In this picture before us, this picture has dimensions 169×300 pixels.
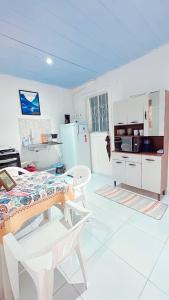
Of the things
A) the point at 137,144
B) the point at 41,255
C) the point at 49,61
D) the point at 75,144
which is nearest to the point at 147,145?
the point at 137,144

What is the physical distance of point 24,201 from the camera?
1.23 metres

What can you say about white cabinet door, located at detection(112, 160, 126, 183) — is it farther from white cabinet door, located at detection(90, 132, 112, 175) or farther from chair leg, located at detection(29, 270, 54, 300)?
chair leg, located at detection(29, 270, 54, 300)

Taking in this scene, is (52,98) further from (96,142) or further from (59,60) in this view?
(96,142)

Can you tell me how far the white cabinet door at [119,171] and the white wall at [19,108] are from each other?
6.33ft

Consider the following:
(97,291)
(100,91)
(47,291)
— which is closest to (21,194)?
(47,291)

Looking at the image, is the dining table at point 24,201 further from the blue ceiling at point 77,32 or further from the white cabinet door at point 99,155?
the white cabinet door at point 99,155

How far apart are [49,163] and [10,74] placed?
2342 mm

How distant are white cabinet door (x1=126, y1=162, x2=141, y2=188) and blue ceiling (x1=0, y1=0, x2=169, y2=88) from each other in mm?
2038

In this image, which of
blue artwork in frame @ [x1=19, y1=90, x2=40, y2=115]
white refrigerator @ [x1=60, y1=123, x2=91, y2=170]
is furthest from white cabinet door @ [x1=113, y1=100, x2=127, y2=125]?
blue artwork in frame @ [x1=19, y1=90, x2=40, y2=115]

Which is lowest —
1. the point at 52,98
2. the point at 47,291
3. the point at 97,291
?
the point at 97,291

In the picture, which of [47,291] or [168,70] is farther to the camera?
[168,70]

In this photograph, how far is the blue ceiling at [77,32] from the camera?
5.08 feet

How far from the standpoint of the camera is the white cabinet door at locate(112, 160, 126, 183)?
2.95m

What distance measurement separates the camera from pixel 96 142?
4.11m
